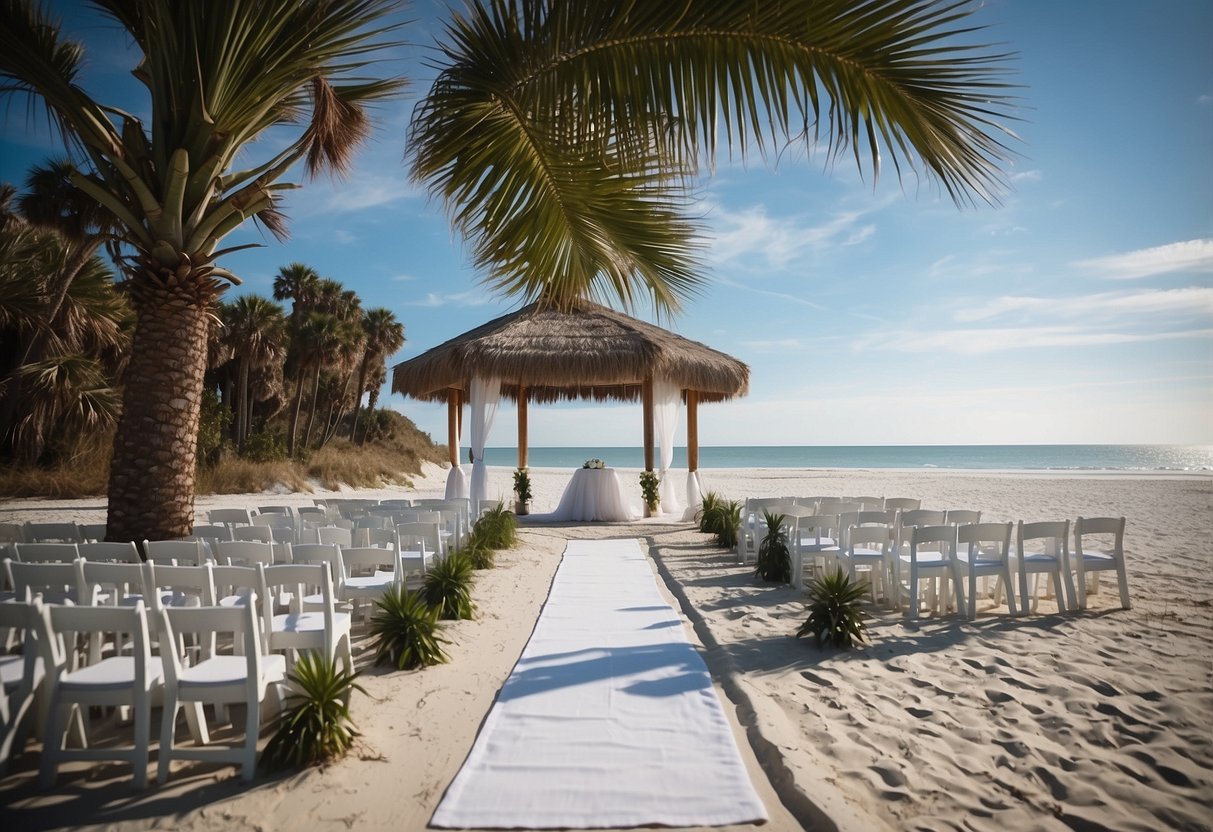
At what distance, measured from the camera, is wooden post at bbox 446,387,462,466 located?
15141 mm

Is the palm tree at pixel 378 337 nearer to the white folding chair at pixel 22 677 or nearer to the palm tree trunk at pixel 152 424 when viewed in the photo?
the palm tree trunk at pixel 152 424

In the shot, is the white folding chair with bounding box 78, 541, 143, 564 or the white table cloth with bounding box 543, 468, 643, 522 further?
the white table cloth with bounding box 543, 468, 643, 522

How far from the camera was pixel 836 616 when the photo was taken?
5.02 metres

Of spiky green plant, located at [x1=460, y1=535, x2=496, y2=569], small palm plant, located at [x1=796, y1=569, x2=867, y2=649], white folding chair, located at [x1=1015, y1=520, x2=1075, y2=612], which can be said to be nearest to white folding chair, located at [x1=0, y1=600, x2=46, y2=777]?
small palm plant, located at [x1=796, y1=569, x2=867, y2=649]

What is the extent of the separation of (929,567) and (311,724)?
17.5ft

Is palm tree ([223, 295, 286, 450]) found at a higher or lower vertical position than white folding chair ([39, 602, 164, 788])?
higher

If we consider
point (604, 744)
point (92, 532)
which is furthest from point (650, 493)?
point (604, 744)

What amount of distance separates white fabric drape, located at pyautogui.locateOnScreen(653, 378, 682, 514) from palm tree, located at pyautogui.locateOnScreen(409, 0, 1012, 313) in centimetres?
1093

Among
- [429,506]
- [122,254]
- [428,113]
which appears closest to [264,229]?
[122,254]

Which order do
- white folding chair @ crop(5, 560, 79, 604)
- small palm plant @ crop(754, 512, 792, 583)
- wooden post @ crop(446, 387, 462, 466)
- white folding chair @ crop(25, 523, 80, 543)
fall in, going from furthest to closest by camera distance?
1. wooden post @ crop(446, 387, 462, 466)
2. small palm plant @ crop(754, 512, 792, 583)
3. white folding chair @ crop(25, 523, 80, 543)
4. white folding chair @ crop(5, 560, 79, 604)

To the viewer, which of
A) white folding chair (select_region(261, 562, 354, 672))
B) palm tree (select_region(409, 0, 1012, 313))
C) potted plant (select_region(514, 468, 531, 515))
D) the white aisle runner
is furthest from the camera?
potted plant (select_region(514, 468, 531, 515))

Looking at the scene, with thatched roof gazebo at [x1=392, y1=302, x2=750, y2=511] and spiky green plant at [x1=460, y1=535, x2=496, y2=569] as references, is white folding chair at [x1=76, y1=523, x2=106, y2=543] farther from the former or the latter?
thatched roof gazebo at [x1=392, y1=302, x2=750, y2=511]

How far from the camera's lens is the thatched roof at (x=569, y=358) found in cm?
1330

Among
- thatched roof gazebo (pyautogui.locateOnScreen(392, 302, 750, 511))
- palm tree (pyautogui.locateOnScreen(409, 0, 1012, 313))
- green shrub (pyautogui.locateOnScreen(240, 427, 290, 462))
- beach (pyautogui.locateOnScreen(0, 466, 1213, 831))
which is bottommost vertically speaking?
beach (pyautogui.locateOnScreen(0, 466, 1213, 831))
